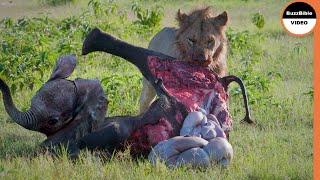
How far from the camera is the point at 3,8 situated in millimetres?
13250

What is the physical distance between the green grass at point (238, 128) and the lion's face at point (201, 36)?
78 cm

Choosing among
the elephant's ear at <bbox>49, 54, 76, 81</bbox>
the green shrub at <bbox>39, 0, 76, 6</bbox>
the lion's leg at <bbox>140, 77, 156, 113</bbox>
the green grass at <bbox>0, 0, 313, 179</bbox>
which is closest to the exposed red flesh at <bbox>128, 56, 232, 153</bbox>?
the green grass at <bbox>0, 0, 313, 179</bbox>

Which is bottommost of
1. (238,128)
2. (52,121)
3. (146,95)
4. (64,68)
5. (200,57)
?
(238,128)

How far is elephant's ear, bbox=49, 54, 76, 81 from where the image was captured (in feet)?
18.0

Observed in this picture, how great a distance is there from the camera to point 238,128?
6996mm

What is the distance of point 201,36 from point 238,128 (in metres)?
1.05

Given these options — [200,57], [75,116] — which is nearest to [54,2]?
[200,57]

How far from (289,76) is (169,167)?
15.6ft

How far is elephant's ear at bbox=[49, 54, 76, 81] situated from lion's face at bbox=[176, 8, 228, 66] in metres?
1.14

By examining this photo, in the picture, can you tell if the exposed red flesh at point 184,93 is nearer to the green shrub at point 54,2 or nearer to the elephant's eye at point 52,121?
the elephant's eye at point 52,121

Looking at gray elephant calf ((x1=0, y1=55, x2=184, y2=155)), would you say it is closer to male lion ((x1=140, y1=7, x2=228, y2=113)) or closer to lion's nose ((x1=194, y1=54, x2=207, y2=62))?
lion's nose ((x1=194, y1=54, x2=207, y2=62))

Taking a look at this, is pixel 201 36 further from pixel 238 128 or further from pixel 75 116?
pixel 75 116

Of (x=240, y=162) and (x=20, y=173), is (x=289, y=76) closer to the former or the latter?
(x=240, y=162)

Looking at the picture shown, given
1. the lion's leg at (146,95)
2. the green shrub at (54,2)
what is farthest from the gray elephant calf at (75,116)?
the green shrub at (54,2)
